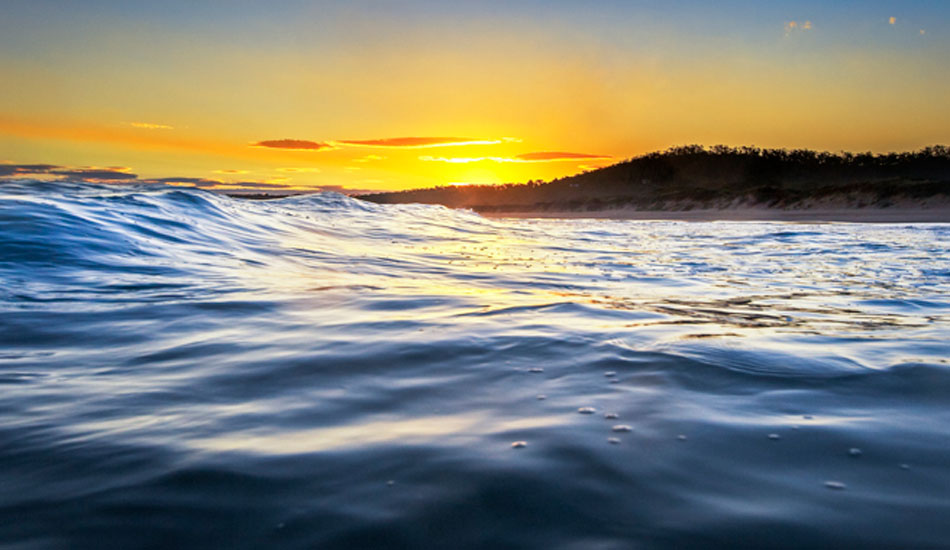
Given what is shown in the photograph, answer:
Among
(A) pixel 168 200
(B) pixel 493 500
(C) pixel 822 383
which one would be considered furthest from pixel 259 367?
(A) pixel 168 200

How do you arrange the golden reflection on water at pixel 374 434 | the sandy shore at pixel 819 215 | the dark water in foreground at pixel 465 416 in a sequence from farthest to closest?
the sandy shore at pixel 819 215, the golden reflection on water at pixel 374 434, the dark water in foreground at pixel 465 416

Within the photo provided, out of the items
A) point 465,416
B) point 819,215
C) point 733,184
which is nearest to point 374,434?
point 465,416

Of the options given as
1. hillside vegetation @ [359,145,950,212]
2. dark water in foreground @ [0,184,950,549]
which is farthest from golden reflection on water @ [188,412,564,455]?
hillside vegetation @ [359,145,950,212]

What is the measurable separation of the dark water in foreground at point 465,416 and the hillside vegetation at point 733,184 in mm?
27691

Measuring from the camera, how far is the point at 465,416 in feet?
6.11

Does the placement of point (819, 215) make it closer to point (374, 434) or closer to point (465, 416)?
point (465, 416)

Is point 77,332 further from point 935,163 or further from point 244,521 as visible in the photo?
point 935,163

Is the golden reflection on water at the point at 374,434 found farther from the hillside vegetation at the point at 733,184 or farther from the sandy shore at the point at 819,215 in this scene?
the hillside vegetation at the point at 733,184

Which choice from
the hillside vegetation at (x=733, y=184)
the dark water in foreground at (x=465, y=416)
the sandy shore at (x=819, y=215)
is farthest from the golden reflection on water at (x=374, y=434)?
the hillside vegetation at (x=733, y=184)

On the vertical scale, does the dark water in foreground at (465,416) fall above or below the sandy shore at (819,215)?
below

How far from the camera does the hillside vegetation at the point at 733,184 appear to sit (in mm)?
28141

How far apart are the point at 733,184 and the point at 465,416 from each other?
40.7 m

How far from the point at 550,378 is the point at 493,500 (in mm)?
973

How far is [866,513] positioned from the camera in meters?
1.26
